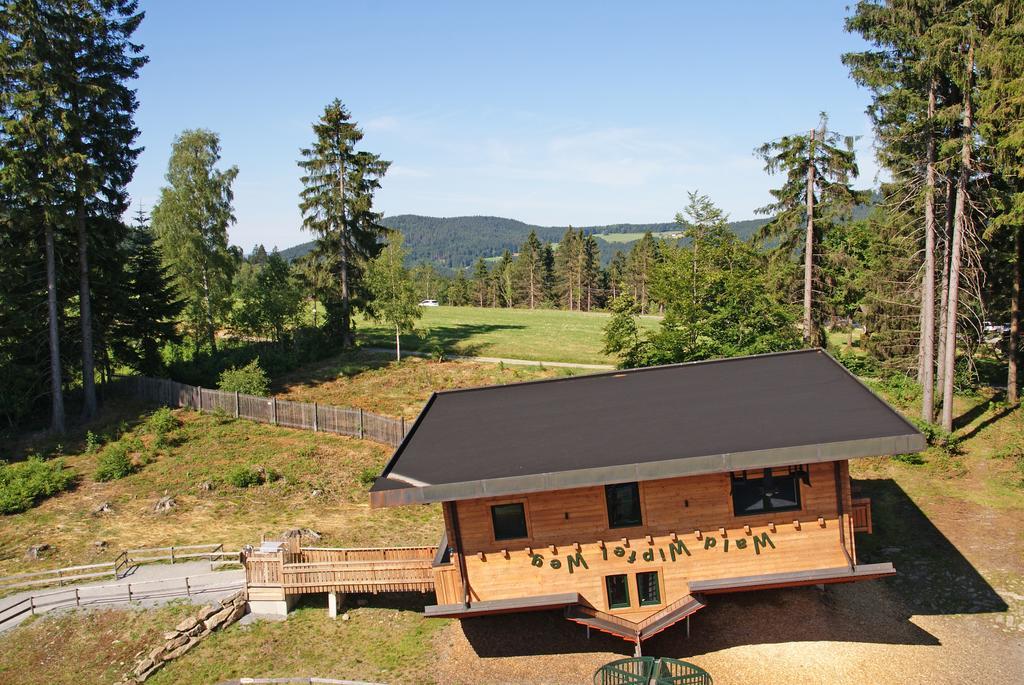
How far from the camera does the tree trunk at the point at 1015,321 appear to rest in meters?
32.2

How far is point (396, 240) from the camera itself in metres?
46.5

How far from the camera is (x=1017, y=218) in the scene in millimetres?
26266

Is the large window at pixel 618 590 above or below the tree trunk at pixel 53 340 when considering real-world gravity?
below

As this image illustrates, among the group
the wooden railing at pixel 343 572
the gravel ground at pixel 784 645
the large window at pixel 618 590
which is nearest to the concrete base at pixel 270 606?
the wooden railing at pixel 343 572

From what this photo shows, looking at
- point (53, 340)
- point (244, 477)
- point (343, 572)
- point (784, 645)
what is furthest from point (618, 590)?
point (53, 340)

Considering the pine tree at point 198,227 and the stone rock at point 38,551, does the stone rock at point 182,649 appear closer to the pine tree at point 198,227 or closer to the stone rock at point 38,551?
the stone rock at point 38,551

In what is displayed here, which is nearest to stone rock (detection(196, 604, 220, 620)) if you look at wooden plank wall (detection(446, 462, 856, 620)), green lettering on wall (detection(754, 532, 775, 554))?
wooden plank wall (detection(446, 462, 856, 620))

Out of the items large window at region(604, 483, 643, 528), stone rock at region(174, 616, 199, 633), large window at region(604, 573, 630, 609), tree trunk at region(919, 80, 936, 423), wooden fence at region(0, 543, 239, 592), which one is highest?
tree trunk at region(919, 80, 936, 423)

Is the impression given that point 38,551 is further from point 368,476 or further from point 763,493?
point 763,493

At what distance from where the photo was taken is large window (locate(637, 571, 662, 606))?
1653 centimetres

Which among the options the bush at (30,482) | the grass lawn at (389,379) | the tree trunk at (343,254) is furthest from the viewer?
the tree trunk at (343,254)

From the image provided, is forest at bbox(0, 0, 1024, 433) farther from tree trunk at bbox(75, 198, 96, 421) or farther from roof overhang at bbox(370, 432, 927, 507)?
roof overhang at bbox(370, 432, 927, 507)

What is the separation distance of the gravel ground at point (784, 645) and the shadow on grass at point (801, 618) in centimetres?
4

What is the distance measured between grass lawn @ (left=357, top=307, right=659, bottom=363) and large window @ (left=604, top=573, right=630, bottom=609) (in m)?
29.1
